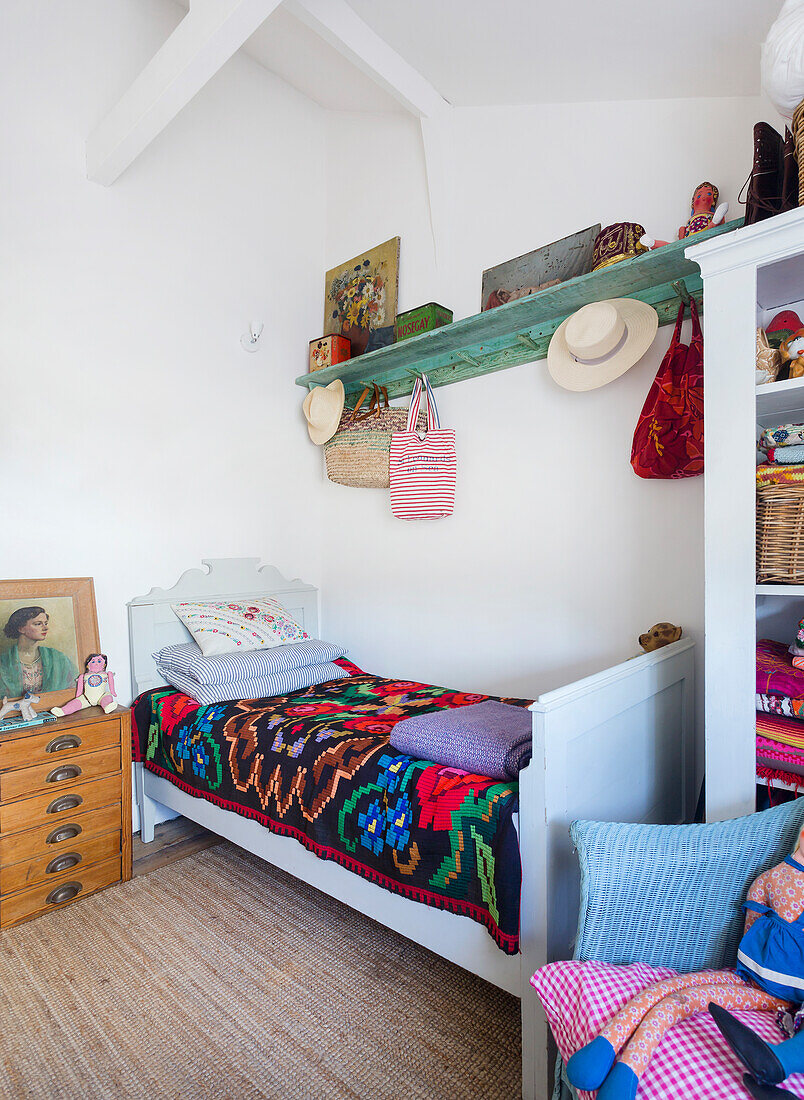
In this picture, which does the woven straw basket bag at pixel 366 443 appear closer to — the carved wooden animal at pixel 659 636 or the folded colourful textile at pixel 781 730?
the carved wooden animal at pixel 659 636

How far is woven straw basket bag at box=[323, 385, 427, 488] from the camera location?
2.73 meters

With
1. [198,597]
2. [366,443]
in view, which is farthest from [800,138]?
[198,597]

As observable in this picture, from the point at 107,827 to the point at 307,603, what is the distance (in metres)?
1.37

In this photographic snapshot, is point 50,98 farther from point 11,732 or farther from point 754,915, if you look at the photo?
point 754,915

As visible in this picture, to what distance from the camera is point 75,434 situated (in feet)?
7.75

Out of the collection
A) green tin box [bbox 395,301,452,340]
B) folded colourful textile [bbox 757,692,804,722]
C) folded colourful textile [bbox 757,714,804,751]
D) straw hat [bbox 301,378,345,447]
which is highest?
green tin box [bbox 395,301,452,340]

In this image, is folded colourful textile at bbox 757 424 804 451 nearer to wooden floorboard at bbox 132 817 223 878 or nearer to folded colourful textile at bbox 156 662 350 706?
folded colourful textile at bbox 156 662 350 706

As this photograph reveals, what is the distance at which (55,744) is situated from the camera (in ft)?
6.52

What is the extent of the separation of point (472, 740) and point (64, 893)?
4.95ft

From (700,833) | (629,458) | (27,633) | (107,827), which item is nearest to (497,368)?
(629,458)

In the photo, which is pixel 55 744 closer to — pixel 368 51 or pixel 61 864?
pixel 61 864

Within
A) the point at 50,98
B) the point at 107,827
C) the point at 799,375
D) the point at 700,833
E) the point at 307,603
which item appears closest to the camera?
the point at 700,833

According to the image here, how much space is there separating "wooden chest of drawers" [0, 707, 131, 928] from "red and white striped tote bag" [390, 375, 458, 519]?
1.39 meters

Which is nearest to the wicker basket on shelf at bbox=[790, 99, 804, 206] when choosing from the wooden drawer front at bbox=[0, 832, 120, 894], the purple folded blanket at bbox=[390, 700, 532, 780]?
the purple folded blanket at bbox=[390, 700, 532, 780]
